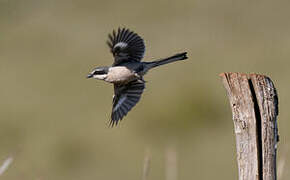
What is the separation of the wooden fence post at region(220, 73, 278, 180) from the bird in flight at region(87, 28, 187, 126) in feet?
6.64

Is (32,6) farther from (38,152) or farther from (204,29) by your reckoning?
(38,152)

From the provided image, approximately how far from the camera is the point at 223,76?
3814mm

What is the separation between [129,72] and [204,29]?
36.1 ft

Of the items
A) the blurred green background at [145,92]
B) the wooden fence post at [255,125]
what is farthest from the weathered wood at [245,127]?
the blurred green background at [145,92]

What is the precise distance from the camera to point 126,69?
579 cm

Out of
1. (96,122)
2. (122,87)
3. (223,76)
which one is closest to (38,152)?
(96,122)

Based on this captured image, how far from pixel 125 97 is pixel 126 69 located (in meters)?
0.26

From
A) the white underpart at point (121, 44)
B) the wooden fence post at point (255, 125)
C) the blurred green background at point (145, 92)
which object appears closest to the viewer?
the wooden fence post at point (255, 125)

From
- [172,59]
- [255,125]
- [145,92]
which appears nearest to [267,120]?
[255,125]

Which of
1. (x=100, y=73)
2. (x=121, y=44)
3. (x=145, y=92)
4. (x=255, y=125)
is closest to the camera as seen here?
(x=255, y=125)

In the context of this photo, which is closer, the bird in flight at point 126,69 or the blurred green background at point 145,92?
the bird in flight at point 126,69

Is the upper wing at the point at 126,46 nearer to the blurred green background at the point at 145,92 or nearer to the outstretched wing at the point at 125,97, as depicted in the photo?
the outstretched wing at the point at 125,97

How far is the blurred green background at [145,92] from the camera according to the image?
11.5 m

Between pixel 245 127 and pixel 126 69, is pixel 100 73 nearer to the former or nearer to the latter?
pixel 126 69
